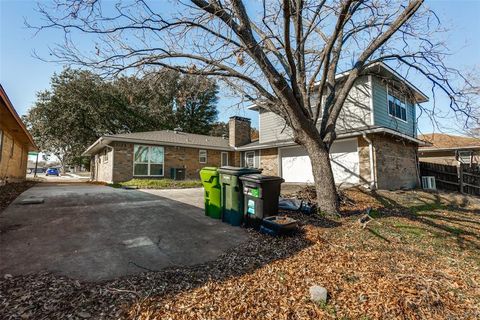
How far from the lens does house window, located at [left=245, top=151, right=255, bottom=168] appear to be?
1643 cm

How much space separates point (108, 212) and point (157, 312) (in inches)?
167

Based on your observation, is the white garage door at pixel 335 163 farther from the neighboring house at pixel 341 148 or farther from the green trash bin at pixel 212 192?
the green trash bin at pixel 212 192

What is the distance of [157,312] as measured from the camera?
2193mm

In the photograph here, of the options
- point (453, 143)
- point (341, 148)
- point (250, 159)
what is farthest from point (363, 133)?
point (453, 143)

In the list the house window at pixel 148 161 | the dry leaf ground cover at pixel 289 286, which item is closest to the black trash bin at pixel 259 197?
the dry leaf ground cover at pixel 289 286

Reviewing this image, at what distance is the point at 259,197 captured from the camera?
457 centimetres

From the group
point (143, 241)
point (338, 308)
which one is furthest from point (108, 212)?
point (338, 308)

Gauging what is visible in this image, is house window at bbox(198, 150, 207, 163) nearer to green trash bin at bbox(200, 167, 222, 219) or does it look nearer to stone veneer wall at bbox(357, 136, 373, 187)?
stone veneer wall at bbox(357, 136, 373, 187)

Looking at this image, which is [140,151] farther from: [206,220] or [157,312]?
[157,312]

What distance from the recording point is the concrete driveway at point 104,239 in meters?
3.00

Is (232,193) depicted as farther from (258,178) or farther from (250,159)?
(250,159)

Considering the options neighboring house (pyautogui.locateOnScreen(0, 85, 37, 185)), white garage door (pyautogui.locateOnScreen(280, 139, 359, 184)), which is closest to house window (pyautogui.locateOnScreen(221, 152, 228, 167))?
white garage door (pyautogui.locateOnScreen(280, 139, 359, 184))

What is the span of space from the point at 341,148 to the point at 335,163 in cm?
76

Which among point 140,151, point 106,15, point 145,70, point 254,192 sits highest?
point 106,15
